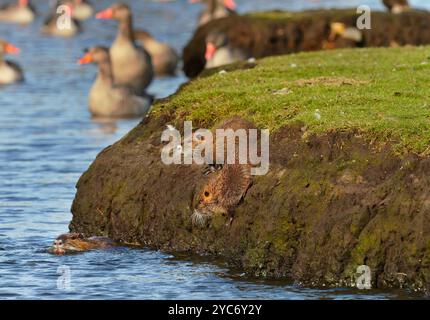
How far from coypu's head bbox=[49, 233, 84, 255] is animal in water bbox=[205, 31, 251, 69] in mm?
12383

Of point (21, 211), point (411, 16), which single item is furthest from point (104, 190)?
point (411, 16)

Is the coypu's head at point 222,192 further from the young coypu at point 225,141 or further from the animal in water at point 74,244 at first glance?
the animal in water at point 74,244

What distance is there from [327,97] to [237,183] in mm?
1824

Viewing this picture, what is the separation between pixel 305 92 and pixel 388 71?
1963mm

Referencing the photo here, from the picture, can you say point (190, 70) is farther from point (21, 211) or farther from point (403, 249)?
point (403, 249)

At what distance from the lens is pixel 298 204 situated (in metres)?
11.6

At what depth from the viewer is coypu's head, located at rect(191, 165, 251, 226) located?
12203mm

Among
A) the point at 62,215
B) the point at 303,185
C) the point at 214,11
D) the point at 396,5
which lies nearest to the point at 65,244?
the point at 62,215

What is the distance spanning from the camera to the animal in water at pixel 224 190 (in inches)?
481

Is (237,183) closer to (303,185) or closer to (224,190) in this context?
(224,190)

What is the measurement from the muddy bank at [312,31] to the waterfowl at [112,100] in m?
3.73

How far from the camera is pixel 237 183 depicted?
12219mm

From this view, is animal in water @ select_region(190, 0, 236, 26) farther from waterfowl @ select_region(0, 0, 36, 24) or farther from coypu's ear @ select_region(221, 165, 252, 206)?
coypu's ear @ select_region(221, 165, 252, 206)
